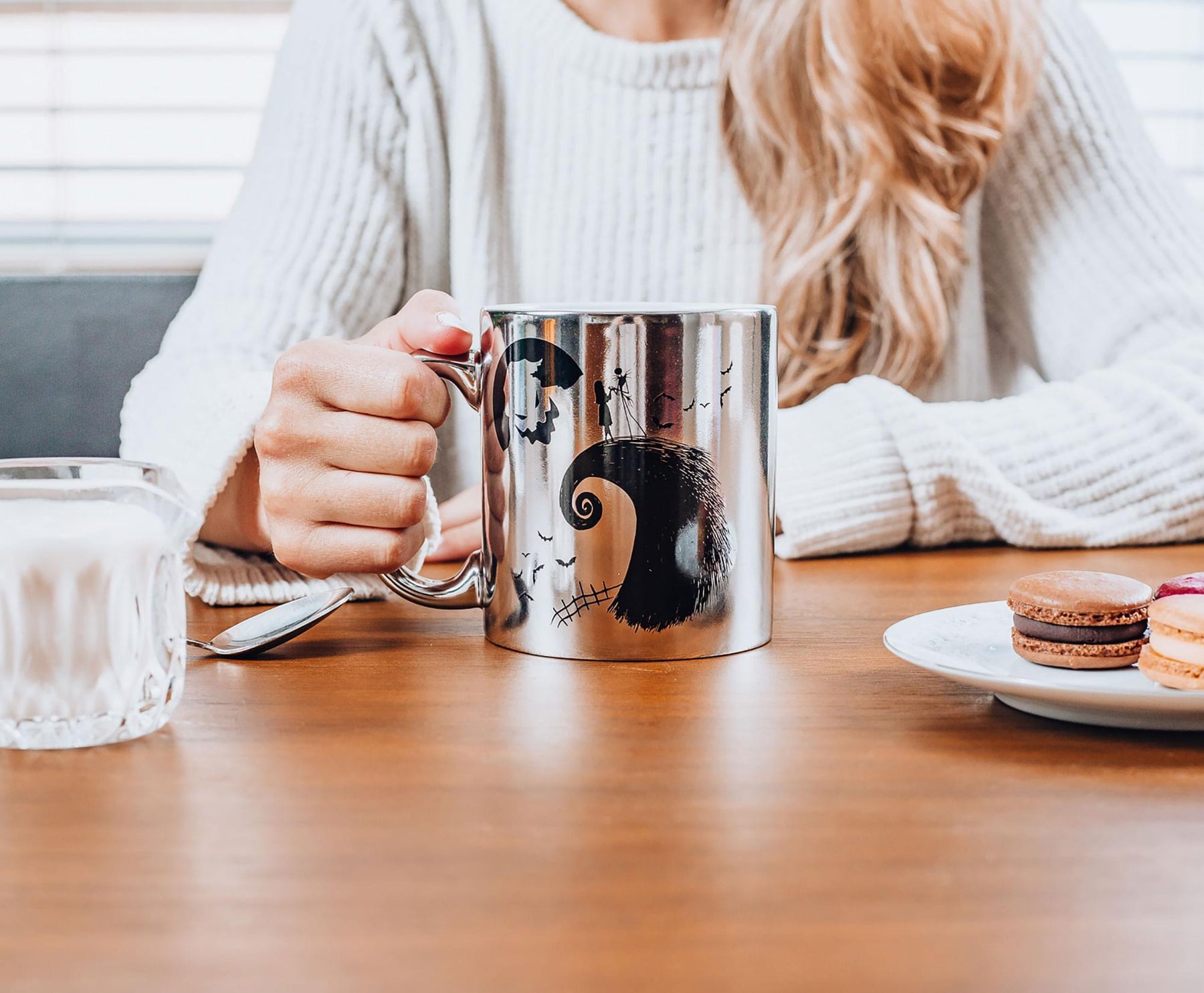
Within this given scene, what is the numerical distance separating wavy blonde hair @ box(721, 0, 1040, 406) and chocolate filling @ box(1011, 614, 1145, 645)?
66cm

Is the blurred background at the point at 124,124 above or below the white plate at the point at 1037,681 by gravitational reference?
above

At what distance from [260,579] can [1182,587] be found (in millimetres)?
445

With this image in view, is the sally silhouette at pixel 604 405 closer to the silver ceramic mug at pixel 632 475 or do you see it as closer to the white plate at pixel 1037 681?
the silver ceramic mug at pixel 632 475

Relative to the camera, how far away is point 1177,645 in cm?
39

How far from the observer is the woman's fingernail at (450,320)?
57 cm

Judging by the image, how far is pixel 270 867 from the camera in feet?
0.95

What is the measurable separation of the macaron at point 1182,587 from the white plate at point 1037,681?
1.3 inches

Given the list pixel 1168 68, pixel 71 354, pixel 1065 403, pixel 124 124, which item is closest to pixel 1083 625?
pixel 1065 403

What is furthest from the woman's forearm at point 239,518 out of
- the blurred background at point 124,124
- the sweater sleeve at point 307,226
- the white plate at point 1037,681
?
the blurred background at point 124,124

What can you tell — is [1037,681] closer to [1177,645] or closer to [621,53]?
[1177,645]

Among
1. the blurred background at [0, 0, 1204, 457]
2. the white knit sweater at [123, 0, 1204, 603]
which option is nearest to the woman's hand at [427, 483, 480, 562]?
the white knit sweater at [123, 0, 1204, 603]

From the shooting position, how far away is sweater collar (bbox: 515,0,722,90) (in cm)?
113

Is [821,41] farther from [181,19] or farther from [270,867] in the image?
[181,19]

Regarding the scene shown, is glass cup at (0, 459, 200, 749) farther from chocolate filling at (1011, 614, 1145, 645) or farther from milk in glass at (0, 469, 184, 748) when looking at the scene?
chocolate filling at (1011, 614, 1145, 645)
